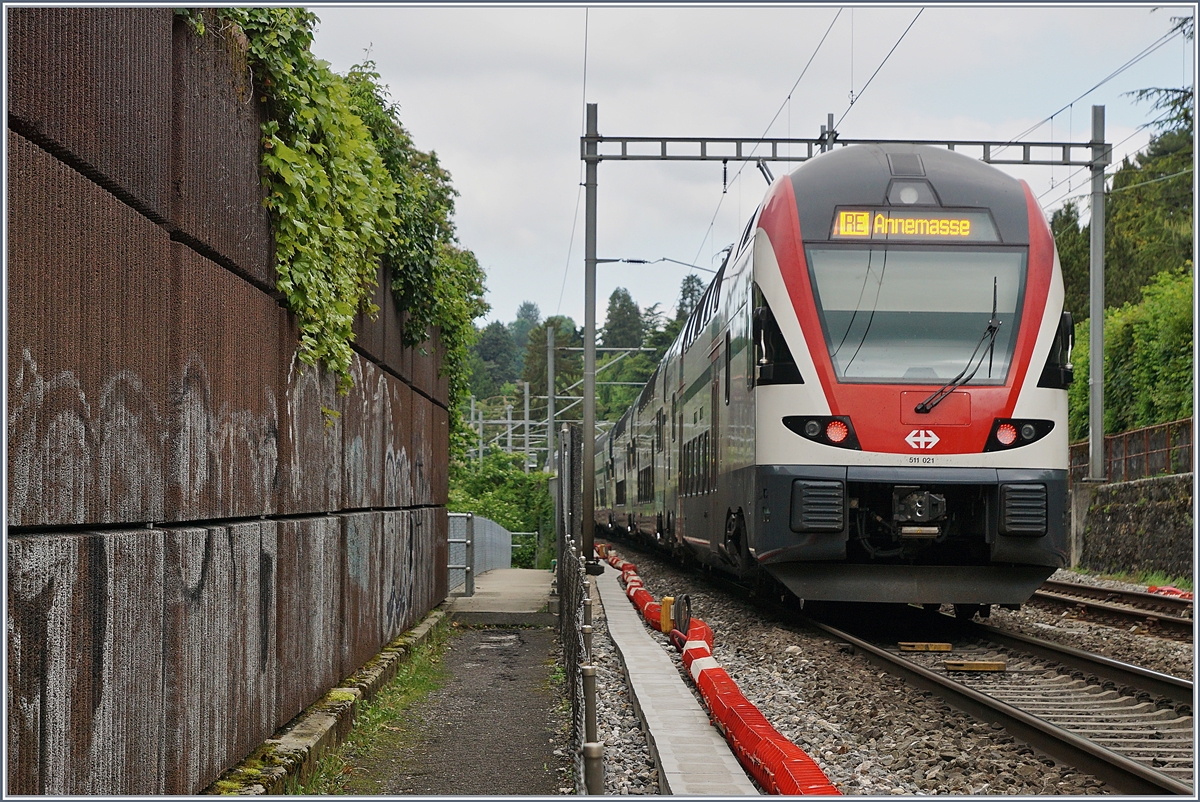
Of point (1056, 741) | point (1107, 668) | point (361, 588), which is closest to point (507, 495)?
point (361, 588)

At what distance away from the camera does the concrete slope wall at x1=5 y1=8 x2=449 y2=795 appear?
379 centimetres

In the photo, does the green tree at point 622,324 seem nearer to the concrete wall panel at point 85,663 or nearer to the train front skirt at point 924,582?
the train front skirt at point 924,582

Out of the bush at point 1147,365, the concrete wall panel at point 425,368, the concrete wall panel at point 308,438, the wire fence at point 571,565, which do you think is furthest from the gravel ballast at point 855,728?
the bush at point 1147,365

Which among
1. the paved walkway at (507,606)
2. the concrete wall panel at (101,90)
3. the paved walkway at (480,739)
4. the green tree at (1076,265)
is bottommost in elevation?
the paved walkway at (507,606)

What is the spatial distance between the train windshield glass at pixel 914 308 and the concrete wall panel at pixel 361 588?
13.4 ft

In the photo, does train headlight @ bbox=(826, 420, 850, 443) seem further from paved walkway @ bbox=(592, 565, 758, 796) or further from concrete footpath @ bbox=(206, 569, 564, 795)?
concrete footpath @ bbox=(206, 569, 564, 795)

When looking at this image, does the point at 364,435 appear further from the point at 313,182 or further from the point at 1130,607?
the point at 1130,607

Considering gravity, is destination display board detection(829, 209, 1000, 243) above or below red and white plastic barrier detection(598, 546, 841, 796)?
above

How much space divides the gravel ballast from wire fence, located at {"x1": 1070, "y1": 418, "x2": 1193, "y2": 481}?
13.3 meters

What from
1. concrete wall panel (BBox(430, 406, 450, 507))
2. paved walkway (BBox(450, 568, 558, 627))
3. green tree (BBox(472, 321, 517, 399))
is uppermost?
green tree (BBox(472, 321, 517, 399))

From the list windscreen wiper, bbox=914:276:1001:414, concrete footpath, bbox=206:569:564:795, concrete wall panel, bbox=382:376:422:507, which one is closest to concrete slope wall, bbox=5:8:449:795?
concrete footpath, bbox=206:569:564:795

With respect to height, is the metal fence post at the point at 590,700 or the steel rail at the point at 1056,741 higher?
the metal fence post at the point at 590,700

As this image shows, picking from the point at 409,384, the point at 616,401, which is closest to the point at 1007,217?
the point at 409,384

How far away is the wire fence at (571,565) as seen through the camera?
8516 mm
